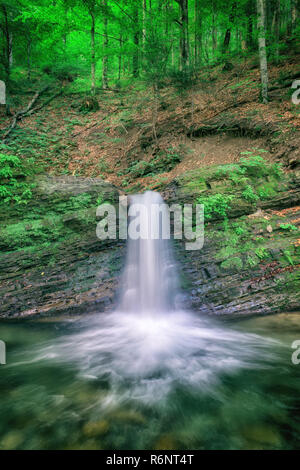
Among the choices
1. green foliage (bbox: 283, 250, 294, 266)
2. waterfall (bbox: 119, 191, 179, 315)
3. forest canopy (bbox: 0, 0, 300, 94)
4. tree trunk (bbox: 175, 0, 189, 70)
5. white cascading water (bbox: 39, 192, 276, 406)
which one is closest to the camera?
white cascading water (bbox: 39, 192, 276, 406)

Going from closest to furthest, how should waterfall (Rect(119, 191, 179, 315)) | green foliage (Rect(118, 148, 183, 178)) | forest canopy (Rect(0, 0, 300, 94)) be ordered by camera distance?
waterfall (Rect(119, 191, 179, 315))
green foliage (Rect(118, 148, 183, 178))
forest canopy (Rect(0, 0, 300, 94))

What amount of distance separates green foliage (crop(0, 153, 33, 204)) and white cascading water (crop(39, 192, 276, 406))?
11.0ft

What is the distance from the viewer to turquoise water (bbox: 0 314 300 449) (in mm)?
2383

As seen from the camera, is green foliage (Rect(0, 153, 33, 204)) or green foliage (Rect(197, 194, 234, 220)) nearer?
green foliage (Rect(197, 194, 234, 220))

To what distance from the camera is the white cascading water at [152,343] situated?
3608 millimetres

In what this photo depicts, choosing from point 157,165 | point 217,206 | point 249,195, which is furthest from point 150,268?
point 157,165

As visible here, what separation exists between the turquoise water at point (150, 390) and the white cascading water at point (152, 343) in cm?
3

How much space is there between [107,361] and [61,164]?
25.3ft

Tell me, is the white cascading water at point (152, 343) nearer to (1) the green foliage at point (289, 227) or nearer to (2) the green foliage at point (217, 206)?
(2) the green foliage at point (217, 206)

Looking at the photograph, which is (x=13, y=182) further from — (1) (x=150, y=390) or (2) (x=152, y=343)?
(1) (x=150, y=390)

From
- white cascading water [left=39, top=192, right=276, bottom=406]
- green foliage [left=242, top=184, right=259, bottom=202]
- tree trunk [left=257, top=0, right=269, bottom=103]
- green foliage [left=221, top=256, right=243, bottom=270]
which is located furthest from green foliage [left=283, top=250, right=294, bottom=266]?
tree trunk [left=257, top=0, right=269, bottom=103]

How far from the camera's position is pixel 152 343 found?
478 cm

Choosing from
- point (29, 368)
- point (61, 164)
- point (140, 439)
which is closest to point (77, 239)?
point (29, 368)

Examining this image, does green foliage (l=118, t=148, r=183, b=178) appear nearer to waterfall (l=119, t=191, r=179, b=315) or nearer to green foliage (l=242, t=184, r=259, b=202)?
waterfall (l=119, t=191, r=179, b=315)
